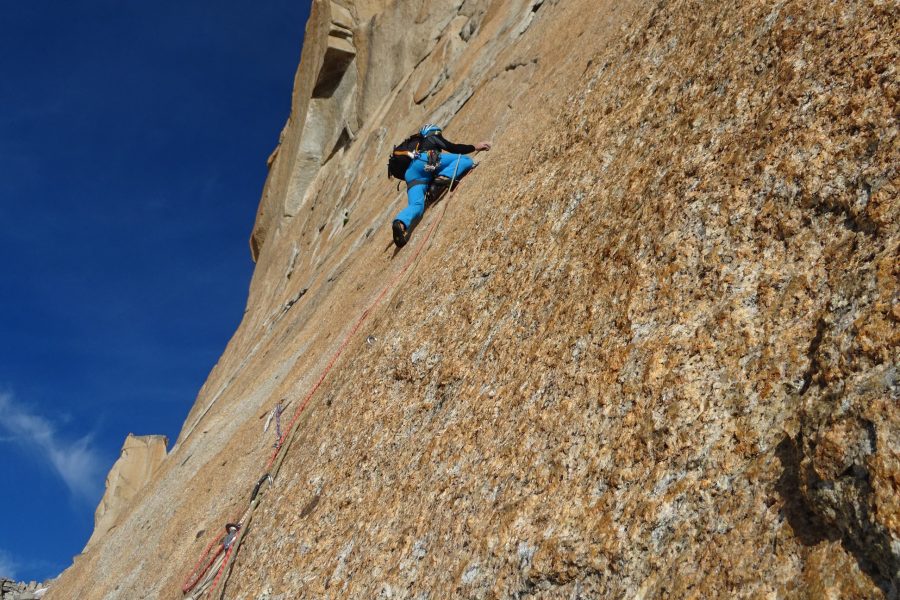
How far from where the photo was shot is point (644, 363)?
11.9 ft

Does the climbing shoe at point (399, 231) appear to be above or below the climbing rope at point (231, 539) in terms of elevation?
above

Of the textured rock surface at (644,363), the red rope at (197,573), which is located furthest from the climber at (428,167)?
the red rope at (197,573)

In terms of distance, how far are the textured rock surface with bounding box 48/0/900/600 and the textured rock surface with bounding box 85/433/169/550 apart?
33.6 metres

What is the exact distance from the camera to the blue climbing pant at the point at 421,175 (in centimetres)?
1064

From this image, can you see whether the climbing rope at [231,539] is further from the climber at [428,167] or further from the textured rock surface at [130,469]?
the textured rock surface at [130,469]

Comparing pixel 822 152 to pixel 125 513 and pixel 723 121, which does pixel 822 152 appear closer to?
pixel 723 121

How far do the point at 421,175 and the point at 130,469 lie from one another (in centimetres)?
3596

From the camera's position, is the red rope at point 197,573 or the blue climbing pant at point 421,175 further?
the blue climbing pant at point 421,175

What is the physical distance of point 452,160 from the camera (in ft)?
35.6

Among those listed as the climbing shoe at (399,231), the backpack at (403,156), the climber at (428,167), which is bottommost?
the climbing shoe at (399,231)

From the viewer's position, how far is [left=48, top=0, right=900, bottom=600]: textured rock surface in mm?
2631

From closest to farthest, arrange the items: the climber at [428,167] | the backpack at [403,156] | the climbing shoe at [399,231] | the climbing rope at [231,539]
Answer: the climbing rope at [231,539] < the climbing shoe at [399,231] < the climber at [428,167] < the backpack at [403,156]

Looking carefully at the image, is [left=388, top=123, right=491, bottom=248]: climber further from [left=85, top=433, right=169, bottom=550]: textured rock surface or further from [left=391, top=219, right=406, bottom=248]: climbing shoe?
[left=85, top=433, right=169, bottom=550]: textured rock surface

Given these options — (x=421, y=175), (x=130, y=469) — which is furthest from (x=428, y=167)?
(x=130, y=469)
